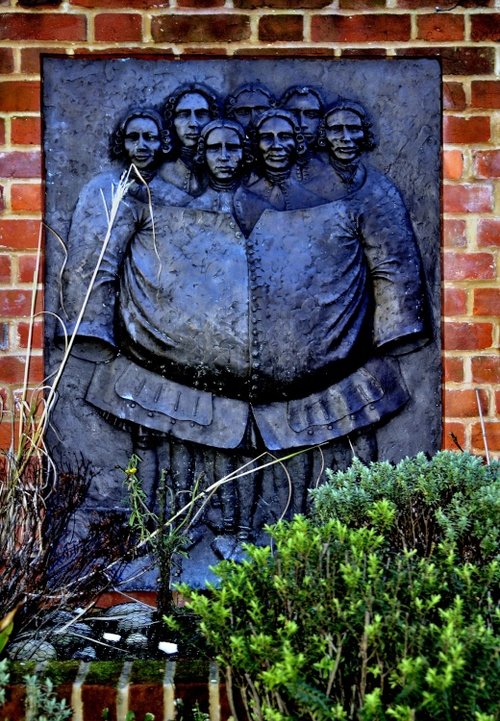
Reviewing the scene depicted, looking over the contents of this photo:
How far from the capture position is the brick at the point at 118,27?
373 cm

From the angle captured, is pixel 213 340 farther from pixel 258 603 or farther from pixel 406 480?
pixel 258 603

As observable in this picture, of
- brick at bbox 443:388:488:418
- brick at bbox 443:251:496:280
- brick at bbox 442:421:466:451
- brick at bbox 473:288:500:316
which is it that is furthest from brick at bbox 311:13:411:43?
brick at bbox 442:421:466:451

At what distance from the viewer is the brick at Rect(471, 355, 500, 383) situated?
12.4ft

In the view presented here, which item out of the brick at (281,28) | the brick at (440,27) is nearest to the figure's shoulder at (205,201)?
the brick at (281,28)

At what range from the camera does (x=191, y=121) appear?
373cm

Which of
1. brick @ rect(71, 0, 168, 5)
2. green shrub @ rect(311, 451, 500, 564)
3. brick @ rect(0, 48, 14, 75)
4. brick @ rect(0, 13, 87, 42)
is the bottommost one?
green shrub @ rect(311, 451, 500, 564)

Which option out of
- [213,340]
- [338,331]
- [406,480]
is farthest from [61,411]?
[406,480]

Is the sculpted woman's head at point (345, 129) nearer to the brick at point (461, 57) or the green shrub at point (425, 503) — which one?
the brick at point (461, 57)

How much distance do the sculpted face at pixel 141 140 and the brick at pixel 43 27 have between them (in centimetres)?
36

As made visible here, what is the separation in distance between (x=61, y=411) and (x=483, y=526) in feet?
5.42

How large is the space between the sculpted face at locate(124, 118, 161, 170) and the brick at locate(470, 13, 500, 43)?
1179mm

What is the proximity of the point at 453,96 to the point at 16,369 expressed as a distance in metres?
1.82

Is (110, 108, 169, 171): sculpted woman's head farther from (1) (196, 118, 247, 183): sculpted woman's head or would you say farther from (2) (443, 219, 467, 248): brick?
(2) (443, 219, 467, 248): brick

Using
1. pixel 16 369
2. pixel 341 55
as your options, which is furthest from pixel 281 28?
pixel 16 369
